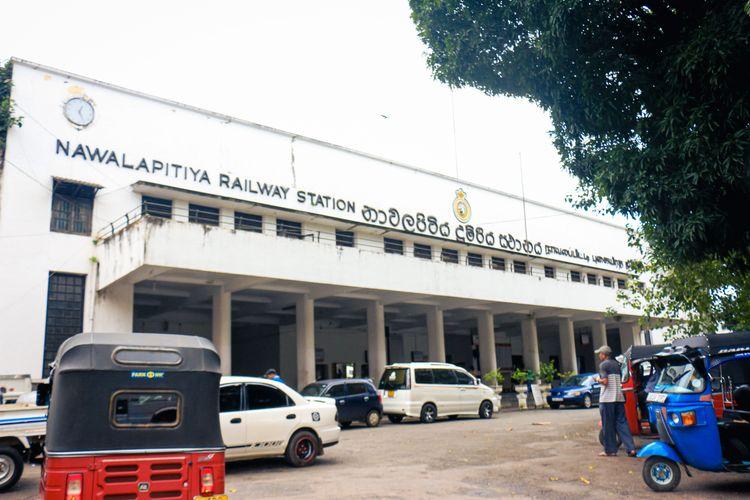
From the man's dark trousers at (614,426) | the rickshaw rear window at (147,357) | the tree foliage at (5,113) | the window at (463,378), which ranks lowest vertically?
the man's dark trousers at (614,426)

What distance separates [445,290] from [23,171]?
15510 millimetres

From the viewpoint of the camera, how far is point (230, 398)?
10641mm

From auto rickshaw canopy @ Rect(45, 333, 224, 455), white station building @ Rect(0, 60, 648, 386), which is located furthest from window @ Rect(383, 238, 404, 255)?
auto rickshaw canopy @ Rect(45, 333, 224, 455)

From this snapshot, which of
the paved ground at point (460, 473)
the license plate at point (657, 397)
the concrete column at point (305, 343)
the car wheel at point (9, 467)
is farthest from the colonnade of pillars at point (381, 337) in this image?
the license plate at point (657, 397)

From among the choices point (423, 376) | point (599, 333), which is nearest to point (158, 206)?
point (423, 376)

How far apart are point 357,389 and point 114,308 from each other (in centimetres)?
822

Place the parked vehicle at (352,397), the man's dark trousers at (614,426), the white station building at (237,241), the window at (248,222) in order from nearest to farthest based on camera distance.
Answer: the man's dark trousers at (614,426) < the parked vehicle at (352,397) < the white station building at (237,241) < the window at (248,222)

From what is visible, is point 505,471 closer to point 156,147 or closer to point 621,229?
point 156,147

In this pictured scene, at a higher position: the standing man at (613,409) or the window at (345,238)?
the window at (345,238)

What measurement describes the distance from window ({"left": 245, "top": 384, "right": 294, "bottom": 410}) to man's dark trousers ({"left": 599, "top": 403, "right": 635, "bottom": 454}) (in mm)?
5314

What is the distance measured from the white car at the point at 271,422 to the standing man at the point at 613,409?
4671 mm

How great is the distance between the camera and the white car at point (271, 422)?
412 inches

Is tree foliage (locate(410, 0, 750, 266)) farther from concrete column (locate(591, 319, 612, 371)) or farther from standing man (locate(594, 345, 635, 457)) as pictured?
concrete column (locate(591, 319, 612, 371))

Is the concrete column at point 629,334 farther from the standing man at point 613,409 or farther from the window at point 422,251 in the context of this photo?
the standing man at point 613,409
